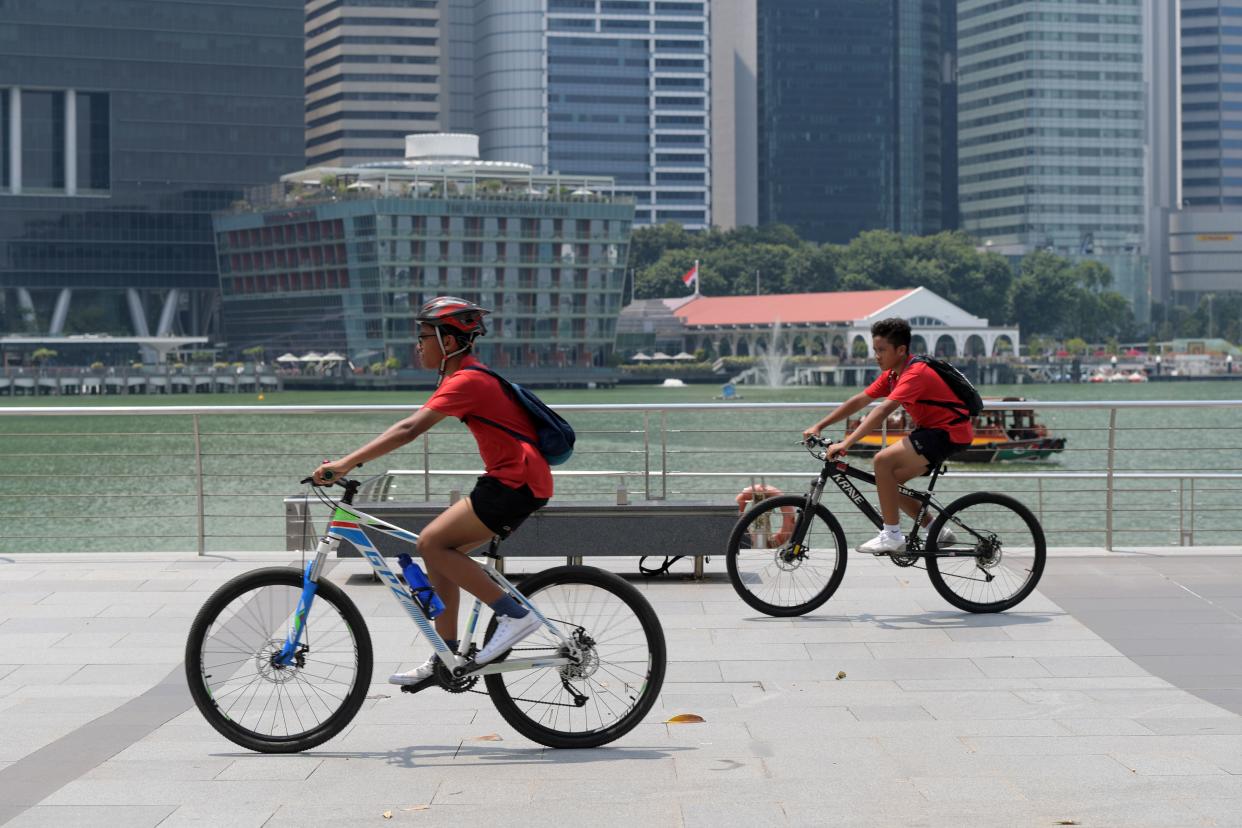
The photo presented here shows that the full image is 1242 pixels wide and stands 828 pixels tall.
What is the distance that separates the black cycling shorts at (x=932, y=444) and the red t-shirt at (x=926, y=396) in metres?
0.03

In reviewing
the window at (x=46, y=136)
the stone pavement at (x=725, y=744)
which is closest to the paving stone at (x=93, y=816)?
the stone pavement at (x=725, y=744)

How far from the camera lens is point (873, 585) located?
11594 mm

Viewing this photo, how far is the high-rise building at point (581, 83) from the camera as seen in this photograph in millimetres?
192125

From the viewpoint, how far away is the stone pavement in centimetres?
600

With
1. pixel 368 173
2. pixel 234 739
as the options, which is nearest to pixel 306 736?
pixel 234 739

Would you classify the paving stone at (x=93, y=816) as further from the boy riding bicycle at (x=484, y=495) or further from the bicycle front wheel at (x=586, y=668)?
the bicycle front wheel at (x=586, y=668)

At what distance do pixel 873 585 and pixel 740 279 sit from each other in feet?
544

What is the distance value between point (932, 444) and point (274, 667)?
450 centimetres

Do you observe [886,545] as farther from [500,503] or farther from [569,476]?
[569,476]

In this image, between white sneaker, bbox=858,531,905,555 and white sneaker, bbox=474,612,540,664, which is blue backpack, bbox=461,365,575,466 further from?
white sneaker, bbox=858,531,905,555

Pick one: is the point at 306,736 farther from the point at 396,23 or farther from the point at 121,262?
the point at 396,23

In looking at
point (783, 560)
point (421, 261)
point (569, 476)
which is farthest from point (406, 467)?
point (421, 261)

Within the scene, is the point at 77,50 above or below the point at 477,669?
above

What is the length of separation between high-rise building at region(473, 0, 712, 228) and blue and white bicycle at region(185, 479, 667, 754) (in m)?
183
